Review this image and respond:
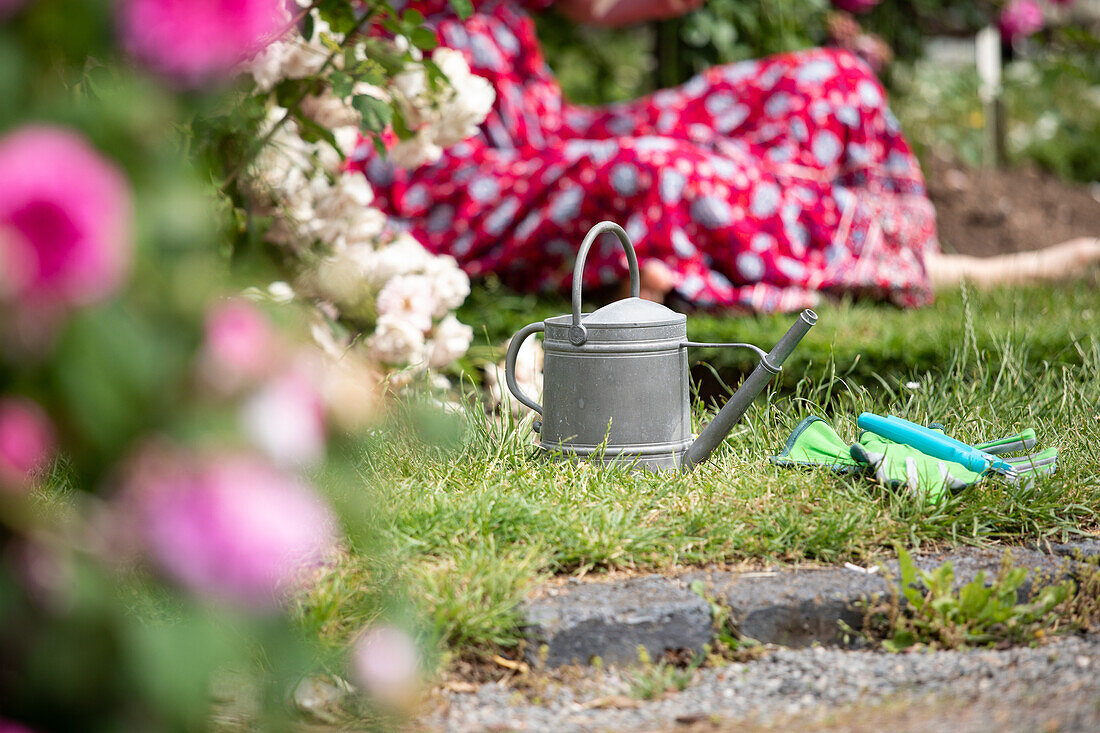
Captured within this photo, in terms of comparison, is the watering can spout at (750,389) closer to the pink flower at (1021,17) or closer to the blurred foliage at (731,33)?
the blurred foliage at (731,33)

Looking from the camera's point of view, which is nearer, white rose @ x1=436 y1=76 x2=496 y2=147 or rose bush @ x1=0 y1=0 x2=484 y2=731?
rose bush @ x1=0 y1=0 x2=484 y2=731

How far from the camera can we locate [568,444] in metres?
1.89

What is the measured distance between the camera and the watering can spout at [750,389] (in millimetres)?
1792

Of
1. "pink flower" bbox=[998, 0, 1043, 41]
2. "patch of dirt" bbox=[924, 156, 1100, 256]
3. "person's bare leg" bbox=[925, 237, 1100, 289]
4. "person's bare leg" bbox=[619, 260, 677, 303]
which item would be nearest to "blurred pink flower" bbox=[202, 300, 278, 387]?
"person's bare leg" bbox=[619, 260, 677, 303]

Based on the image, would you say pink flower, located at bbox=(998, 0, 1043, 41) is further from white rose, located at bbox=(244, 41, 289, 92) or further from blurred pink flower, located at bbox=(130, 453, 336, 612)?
blurred pink flower, located at bbox=(130, 453, 336, 612)

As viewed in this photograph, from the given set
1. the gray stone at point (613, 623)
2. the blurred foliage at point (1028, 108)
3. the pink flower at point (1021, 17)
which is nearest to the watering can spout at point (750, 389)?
the gray stone at point (613, 623)

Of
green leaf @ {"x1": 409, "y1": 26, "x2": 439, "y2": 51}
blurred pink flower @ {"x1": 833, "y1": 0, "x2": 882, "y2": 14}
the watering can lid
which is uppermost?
blurred pink flower @ {"x1": 833, "y1": 0, "x2": 882, "y2": 14}

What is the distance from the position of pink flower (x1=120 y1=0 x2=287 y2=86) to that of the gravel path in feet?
2.66

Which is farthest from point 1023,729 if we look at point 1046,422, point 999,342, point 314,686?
point 999,342

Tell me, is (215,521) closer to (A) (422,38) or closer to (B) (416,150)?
(A) (422,38)

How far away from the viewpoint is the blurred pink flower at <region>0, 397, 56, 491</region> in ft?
2.35

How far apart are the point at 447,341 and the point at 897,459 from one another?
100 cm

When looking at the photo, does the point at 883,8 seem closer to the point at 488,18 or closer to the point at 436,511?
the point at 488,18

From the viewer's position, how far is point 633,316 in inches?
73.4
